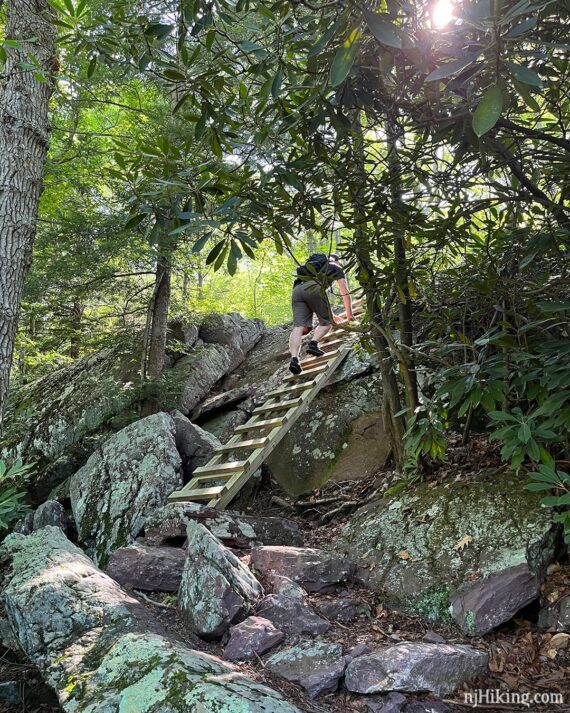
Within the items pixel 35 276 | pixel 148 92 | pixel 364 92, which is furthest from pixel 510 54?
pixel 148 92

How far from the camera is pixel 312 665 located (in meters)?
2.69

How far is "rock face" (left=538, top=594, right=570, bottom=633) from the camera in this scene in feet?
9.28

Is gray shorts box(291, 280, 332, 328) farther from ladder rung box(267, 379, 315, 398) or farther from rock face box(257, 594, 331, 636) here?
rock face box(257, 594, 331, 636)

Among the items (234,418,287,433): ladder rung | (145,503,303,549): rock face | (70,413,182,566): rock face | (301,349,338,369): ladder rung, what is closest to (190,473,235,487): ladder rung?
(70,413,182,566): rock face

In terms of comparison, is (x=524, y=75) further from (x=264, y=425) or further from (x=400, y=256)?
(x=264, y=425)

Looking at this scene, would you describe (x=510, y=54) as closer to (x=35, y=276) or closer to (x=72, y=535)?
(x=72, y=535)

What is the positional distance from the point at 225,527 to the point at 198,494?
29.8 inches

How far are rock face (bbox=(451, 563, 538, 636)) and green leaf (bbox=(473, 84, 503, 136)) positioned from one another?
111 inches

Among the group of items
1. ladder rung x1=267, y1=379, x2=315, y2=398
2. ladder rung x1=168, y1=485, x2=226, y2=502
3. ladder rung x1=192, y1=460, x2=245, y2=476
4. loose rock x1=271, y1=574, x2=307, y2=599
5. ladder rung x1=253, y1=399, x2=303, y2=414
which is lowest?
loose rock x1=271, y1=574, x2=307, y2=599

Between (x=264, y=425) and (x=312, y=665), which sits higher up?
(x=264, y=425)

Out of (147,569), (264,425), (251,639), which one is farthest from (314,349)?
(251,639)

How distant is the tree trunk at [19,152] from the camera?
3817mm

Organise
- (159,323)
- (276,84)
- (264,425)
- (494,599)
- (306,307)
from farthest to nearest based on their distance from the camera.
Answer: (159,323) → (306,307) → (264,425) → (494,599) → (276,84)

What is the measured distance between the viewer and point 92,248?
23.5 feet
